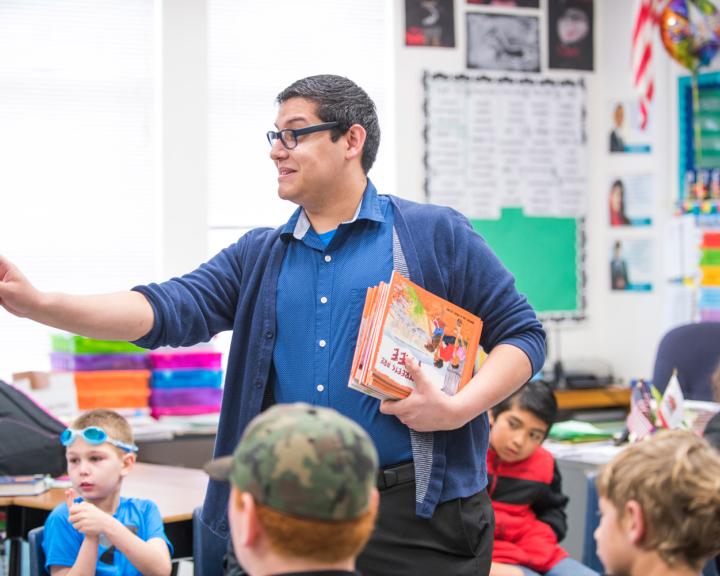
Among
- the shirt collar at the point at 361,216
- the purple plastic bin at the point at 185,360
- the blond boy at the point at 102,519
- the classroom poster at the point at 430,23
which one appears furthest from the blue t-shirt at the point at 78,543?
the classroom poster at the point at 430,23

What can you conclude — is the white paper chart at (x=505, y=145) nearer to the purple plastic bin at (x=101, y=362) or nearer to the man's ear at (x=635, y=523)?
the purple plastic bin at (x=101, y=362)

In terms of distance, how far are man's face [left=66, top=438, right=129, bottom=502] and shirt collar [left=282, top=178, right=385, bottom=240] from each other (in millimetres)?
952

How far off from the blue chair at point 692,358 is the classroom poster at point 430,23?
6.15 feet

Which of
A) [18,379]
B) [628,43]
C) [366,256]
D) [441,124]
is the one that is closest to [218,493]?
[366,256]

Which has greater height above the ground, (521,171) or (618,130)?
(618,130)

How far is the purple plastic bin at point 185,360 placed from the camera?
13.8 ft

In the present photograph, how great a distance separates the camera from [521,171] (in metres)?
5.38

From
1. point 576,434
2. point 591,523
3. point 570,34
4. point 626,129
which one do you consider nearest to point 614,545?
point 591,523

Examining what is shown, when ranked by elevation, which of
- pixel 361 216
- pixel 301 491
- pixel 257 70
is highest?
pixel 257 70

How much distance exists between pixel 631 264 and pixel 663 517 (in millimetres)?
4045

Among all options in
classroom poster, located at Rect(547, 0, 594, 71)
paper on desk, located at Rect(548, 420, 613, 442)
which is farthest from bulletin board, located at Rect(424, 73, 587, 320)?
paper on desk, located at Rect(548, 420, 613, 442)

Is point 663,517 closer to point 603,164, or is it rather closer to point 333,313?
point 333,313

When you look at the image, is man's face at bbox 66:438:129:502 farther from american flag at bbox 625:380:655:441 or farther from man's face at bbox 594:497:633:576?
american flag at bbox 625:380:655:441

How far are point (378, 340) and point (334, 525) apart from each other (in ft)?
2.23
